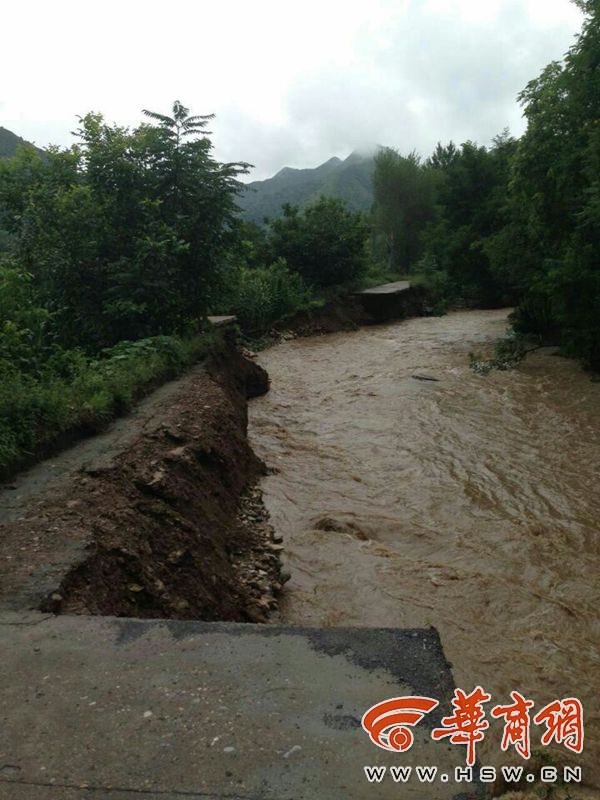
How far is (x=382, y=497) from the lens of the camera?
720 centimetres

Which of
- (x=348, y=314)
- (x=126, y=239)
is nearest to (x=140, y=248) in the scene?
(x=126, y=239)

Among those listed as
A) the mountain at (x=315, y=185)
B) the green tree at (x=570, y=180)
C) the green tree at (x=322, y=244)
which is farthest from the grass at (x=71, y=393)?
the mountain at (x=315, y=185)

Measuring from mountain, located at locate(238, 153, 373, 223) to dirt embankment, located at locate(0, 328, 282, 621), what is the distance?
8758 cm

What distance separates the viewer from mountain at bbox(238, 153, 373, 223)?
97.0 metres

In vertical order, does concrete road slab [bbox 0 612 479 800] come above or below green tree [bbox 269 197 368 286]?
below

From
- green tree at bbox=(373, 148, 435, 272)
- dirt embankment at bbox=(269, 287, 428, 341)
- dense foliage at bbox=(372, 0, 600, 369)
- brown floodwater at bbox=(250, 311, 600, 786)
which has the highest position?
green tree at bbox=(373, 148, 435, 272)

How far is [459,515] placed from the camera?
261 inches

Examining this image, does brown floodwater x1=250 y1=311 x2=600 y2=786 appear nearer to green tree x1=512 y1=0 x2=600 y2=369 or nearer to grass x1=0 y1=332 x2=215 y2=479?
green tree x1=512 y1=0 x2=600 y2=369

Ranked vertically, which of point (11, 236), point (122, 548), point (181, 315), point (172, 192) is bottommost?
point (122, 548)

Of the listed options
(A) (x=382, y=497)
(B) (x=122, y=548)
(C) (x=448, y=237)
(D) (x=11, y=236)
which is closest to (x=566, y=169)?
(A) (x=382, y=497)

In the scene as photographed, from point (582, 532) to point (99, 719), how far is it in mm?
5286

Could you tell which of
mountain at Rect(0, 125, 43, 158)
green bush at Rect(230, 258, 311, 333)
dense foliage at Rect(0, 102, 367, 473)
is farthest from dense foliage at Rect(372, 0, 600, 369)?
mountain at Rect(0, 125, 43, 158)

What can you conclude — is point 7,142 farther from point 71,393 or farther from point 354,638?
point 354,638

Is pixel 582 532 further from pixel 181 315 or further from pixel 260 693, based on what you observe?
pixel 181 315
